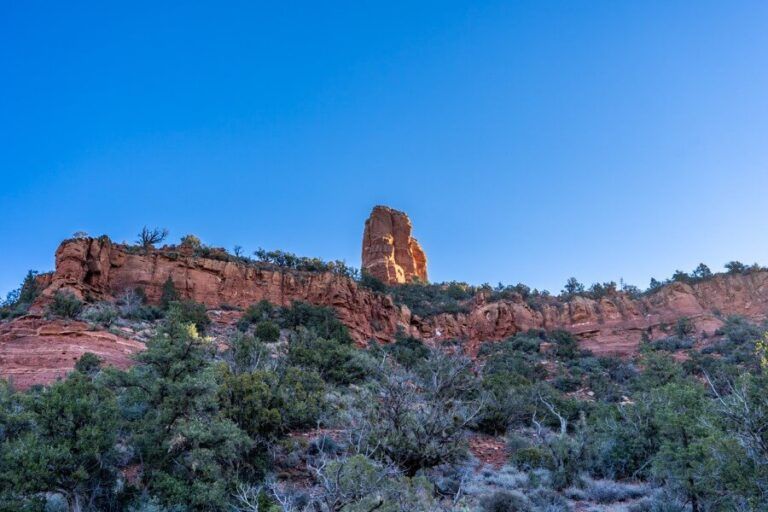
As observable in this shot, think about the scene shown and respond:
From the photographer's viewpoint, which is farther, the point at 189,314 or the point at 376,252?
the point at 376,252

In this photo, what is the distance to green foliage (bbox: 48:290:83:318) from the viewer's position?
83.1 ft

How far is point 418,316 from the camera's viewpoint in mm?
42906

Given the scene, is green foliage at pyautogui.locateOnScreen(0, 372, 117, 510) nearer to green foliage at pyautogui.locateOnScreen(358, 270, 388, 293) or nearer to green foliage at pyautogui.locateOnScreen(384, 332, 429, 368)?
green foliage at pyautogui.locateOnScreen(384, 332, 429, 368)

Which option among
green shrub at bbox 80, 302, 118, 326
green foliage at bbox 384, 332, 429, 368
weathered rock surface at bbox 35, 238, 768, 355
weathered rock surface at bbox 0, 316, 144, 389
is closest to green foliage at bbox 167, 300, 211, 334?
green shrub at bbox 80, 302, 118, 326

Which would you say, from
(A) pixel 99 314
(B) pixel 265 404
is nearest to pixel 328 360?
(B) pixel 265 404

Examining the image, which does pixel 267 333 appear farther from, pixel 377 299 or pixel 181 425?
pixel 181 425

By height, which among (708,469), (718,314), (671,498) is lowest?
(671,498)

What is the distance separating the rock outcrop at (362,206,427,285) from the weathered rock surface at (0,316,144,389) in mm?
42442

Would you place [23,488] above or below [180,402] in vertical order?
below

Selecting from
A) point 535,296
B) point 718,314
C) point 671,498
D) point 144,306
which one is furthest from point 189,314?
point 718,314

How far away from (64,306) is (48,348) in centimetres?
548

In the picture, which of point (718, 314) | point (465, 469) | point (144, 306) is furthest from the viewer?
point (718, 314)

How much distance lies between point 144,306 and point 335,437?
866 inches

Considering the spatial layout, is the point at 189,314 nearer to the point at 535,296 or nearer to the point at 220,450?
the point at 220,450
